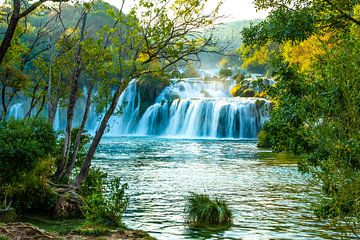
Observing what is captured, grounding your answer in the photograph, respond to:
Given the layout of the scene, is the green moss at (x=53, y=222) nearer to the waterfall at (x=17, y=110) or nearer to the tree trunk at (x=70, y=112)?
the tree trunk at (x=70, y=112)

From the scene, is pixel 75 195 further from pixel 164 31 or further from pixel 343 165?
pixel 343 165

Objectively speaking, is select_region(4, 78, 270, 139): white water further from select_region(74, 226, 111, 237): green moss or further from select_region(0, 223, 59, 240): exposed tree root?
select_region(0, 223, 59, 240): exposed tree root

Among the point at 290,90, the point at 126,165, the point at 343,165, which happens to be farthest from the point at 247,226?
the point at 126,165

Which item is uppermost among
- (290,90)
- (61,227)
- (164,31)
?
(164,31)

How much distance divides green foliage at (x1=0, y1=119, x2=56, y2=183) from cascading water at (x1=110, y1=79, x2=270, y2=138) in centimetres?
4185

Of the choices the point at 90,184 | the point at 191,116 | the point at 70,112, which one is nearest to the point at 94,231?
the point at 90,184

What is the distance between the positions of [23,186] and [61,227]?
7.15 feet

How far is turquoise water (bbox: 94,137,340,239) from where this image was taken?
54.2ft

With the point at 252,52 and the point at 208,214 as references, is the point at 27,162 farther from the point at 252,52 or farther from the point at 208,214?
the point at 252,52

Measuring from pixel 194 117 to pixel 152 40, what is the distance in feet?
161

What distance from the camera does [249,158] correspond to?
3956 centimetres

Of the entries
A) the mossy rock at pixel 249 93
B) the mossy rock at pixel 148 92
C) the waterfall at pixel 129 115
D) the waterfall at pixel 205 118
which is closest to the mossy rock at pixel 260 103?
the waterfall at pixel 205 118

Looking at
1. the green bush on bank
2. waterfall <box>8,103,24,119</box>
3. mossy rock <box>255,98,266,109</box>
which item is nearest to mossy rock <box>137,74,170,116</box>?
mossy rock <box>255,98,266,109</box>

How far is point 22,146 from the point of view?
16.0 metres
